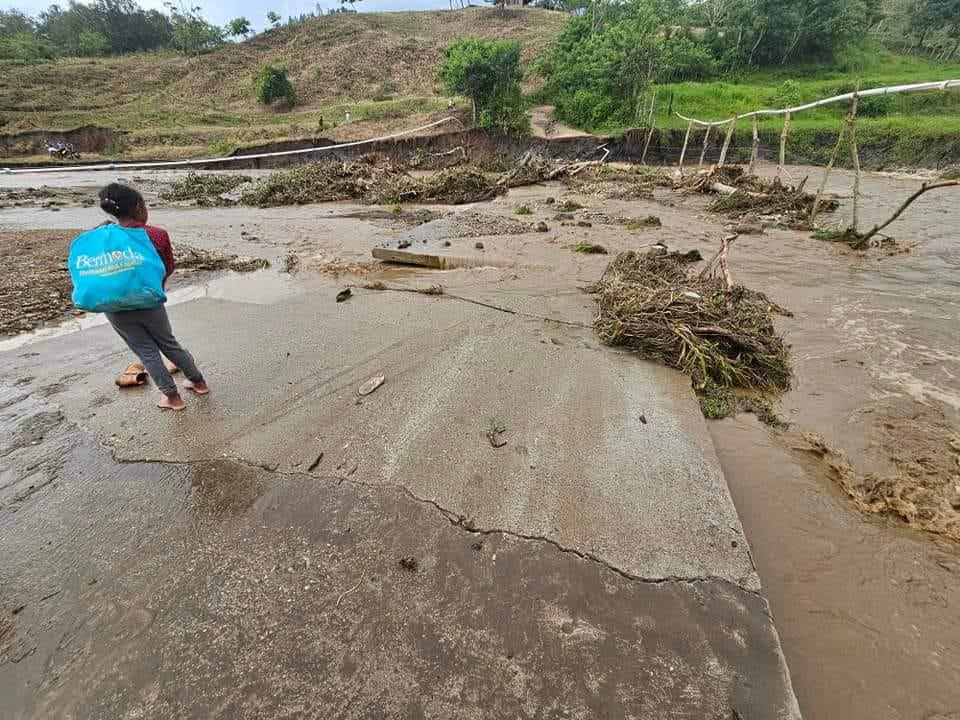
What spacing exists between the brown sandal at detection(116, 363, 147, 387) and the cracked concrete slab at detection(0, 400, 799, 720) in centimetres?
129

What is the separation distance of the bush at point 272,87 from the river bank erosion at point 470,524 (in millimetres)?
42221

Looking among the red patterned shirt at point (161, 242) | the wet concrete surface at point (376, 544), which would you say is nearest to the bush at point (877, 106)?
the wet concrete surface at point (376, 544)

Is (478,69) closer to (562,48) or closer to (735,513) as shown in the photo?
(562,48)

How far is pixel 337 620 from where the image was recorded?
1.91m

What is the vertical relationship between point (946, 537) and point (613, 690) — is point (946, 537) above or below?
below

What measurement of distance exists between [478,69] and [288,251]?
2151 centimetres

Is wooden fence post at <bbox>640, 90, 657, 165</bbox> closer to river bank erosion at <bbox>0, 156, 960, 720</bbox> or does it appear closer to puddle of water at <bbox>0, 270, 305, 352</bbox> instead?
river bank erosion at <bbox>0, 156, 960, 720</bbox>

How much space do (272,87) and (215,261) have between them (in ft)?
132

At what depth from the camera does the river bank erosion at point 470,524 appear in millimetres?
1736

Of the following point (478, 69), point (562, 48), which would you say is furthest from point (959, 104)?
point (478, 69)

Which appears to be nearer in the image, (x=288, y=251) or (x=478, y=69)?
(x=288, y=251)

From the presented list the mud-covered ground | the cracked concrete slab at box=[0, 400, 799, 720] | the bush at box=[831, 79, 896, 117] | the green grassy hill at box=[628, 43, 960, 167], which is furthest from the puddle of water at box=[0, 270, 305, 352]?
the bush at box=[831, 79, 896, 117]

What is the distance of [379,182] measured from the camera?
15516 mm

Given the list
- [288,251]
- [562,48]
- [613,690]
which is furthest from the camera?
[562,48]
